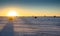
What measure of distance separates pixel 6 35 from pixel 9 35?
357mm

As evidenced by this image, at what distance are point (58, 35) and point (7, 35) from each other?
236 inches

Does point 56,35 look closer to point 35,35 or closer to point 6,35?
point 35,35

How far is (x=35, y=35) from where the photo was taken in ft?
54.6

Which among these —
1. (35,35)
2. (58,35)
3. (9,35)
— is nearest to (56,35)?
(58,35)

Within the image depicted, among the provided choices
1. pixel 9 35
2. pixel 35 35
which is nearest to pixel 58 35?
pixel 35 35

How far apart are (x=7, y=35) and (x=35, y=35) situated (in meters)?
3.28

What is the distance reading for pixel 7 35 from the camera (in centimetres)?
1652

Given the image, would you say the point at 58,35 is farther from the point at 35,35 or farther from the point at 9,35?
the point at 9,35

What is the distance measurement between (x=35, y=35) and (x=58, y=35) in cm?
270

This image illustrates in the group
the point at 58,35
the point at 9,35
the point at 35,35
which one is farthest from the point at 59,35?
the point at 9,35

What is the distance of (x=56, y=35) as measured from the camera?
16.6 meters

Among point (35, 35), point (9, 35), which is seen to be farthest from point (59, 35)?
point (9, 35)

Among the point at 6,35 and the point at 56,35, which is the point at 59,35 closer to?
the point at 56,35

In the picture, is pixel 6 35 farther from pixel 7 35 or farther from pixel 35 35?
pixel 35 35
